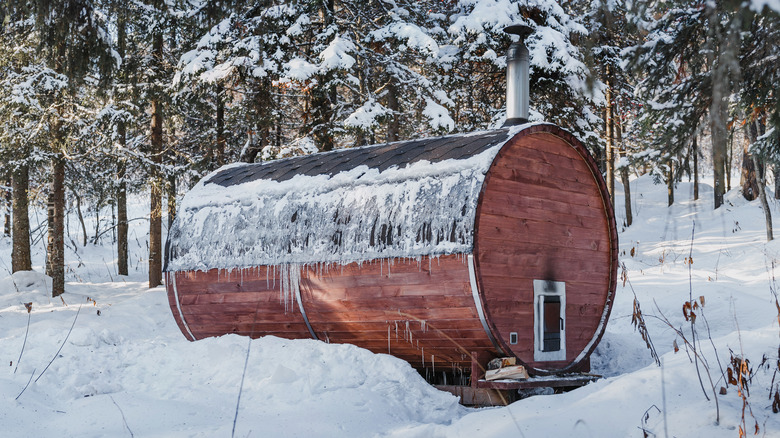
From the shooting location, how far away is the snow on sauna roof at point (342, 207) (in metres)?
6.92

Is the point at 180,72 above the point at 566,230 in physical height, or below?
above

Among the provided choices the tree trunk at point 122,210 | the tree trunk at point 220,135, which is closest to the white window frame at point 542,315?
the tree trunk at point 220,135

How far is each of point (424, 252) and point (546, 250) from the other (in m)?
1.62

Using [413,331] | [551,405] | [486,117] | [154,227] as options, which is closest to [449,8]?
[486,117]

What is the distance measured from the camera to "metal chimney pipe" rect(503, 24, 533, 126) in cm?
879

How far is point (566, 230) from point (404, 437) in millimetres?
3775

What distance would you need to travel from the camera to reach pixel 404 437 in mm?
5074

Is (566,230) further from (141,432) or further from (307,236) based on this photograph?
(141,432)

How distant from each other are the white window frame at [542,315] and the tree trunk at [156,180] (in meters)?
10.7

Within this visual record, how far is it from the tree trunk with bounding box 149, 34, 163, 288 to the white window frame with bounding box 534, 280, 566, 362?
35.2 ft

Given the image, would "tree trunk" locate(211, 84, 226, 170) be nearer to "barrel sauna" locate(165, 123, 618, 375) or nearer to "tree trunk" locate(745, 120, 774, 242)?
"barrel sauna" locate(165, 123, 618, 375)

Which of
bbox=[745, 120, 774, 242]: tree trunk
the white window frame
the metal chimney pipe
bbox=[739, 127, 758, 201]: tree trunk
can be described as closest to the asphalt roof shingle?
the metal chimney pipe

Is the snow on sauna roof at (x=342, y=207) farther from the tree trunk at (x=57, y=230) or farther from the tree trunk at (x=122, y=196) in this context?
the tree trunk at (x=122, y=196)

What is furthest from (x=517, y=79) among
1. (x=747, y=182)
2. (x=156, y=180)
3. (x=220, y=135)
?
(x=747, y=182)
